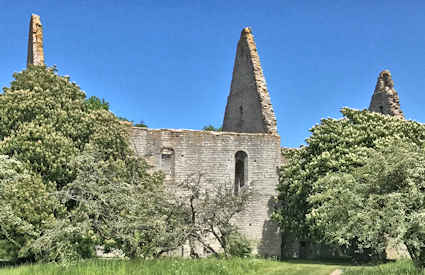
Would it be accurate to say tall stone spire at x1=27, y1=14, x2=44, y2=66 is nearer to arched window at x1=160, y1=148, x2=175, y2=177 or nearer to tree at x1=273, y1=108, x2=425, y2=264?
arched window at x1=160, y1=148, x2=175, y2=177

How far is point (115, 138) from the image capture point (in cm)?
2072

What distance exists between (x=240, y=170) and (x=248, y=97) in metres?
4.35

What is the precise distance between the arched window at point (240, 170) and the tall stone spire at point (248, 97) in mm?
1868

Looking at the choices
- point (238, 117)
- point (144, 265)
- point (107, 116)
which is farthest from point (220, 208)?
point (238, 117)

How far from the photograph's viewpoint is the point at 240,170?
28047mm

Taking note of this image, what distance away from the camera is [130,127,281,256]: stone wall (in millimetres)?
25188

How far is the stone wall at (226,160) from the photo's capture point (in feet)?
82.6

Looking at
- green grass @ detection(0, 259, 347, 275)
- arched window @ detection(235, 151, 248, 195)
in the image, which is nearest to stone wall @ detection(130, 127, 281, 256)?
arched window @ detection(235, 151, 248, 195)

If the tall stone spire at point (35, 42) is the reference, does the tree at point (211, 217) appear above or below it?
below

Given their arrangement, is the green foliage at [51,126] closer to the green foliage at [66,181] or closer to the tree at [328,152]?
the green foliage at [66,181]

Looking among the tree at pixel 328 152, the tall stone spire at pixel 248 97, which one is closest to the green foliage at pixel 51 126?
the tree at pixel 328 152

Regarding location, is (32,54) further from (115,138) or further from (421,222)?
(421,222)

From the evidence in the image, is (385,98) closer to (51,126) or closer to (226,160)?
(226,160)

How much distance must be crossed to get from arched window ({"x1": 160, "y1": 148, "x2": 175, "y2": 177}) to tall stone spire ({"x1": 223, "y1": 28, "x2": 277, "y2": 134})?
206 inches
